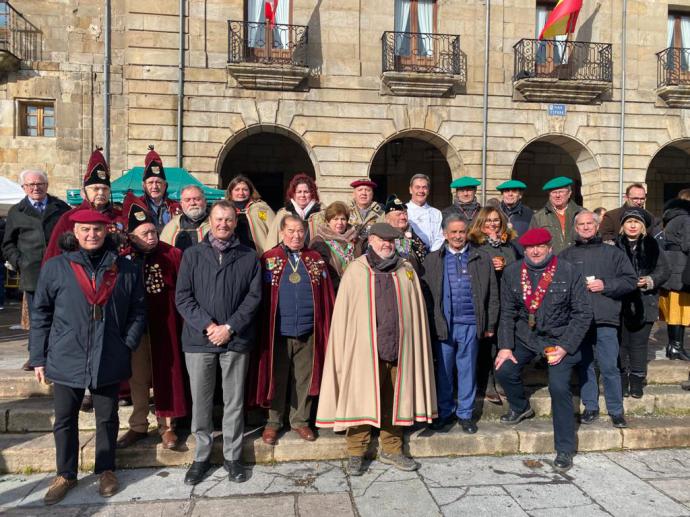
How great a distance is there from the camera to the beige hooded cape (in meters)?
3.86

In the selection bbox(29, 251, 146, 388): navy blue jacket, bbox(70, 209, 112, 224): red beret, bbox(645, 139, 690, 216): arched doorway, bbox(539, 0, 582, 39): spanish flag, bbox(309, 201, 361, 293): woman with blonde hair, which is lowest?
bbox(29, 251, 146, 388): navy blue jacket

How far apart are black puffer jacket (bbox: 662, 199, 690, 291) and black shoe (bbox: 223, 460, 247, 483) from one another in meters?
4.62

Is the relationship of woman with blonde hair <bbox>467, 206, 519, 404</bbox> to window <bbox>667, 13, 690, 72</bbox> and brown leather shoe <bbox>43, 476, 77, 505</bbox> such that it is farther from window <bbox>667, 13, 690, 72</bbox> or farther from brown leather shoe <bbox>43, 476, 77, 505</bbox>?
window <bbox>667, 13, 690, 72</bbox>

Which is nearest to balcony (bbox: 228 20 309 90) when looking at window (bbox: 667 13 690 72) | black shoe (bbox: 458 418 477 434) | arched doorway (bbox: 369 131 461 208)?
arched doorway (bbox: 369 131 461 208)

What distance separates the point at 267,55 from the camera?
464 inches

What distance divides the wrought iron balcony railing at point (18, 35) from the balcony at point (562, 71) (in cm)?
1094

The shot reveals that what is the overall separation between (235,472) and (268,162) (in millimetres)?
11959

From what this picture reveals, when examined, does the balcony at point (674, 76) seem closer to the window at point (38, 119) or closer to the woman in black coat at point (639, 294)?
the woman in black coat at point (639, 294)

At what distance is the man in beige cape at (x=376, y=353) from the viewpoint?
12.7 ft

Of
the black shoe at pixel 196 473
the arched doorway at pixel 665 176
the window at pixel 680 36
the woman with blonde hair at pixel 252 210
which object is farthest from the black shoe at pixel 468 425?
the arched doorway at pixel 665 176

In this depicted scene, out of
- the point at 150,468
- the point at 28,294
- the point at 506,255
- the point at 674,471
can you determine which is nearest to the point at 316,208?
the point at 506,255

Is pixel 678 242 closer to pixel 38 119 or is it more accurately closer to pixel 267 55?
pixel 267 55

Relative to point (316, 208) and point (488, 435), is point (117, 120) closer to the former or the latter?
point (316, 208)

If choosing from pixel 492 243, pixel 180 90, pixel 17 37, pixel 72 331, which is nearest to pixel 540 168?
pixel 180 90
